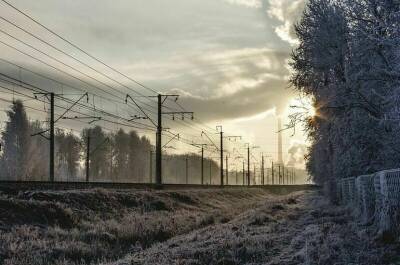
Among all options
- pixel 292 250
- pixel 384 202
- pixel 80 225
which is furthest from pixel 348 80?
pixel 80 225

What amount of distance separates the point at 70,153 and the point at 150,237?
10610 centimetres

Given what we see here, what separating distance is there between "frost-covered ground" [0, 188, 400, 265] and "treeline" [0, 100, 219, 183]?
5440 centimetres

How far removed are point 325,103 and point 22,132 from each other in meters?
77.4

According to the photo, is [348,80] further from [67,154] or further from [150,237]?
[67,154]

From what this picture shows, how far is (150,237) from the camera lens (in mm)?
20203

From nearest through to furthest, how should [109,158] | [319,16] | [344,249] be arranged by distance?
[344,249] < [319,16] < [109,158]

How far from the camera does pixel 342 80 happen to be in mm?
24484

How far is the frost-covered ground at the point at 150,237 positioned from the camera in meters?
10.9

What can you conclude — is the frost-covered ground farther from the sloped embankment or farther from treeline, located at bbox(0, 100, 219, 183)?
treeline, located at bbox(0, 100, 219, 183)

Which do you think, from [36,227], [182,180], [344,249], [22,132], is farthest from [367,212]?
[182,180]

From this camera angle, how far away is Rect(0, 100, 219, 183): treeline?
90.1 m

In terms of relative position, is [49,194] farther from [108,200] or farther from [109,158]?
[109,158]

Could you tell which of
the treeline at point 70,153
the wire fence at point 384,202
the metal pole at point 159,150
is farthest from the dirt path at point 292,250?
the treeline at point 70,153

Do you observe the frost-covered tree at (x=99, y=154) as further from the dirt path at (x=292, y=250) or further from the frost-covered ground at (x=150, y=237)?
the dirt path at (x=292, y=250)
